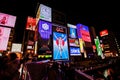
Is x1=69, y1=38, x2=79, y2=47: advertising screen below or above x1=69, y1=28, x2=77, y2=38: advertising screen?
below

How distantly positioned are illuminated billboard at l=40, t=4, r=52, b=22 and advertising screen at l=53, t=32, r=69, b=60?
215cm

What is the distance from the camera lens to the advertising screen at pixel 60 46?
12.8 m

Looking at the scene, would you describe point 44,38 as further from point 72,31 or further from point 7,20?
point 72,31

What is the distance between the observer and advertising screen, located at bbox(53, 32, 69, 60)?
42.0 feet

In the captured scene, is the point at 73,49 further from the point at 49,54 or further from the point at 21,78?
the point at 21,78

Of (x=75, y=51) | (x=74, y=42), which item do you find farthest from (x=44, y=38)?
(x=74, y=42)

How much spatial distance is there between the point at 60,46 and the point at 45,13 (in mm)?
4589

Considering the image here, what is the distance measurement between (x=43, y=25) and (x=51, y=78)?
10.6 metres

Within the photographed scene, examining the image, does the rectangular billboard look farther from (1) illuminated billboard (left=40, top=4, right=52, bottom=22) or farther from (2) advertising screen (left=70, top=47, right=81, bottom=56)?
(2) advertising screen (left=70, top=47, right=81, bottom=56)

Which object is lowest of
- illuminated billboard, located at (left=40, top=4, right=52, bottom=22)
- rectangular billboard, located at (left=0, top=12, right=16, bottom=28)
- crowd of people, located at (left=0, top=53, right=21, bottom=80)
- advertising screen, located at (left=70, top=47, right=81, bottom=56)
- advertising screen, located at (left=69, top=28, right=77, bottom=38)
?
crowd of people, located at (left=0, top=53, right=21, bottom=80)

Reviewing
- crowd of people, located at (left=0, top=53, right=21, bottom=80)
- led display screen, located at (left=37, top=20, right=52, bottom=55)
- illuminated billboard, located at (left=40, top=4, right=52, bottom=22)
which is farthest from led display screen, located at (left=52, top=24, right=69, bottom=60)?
crowd of people, located at (left=0, top=53, right=21, bottom=80)

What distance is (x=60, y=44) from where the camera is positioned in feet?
44.3

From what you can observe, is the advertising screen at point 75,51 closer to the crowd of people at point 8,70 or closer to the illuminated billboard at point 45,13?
the illuminated billboard at point 45,13

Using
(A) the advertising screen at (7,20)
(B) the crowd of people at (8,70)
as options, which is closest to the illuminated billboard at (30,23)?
(A) the advertising screen at (7,20)
